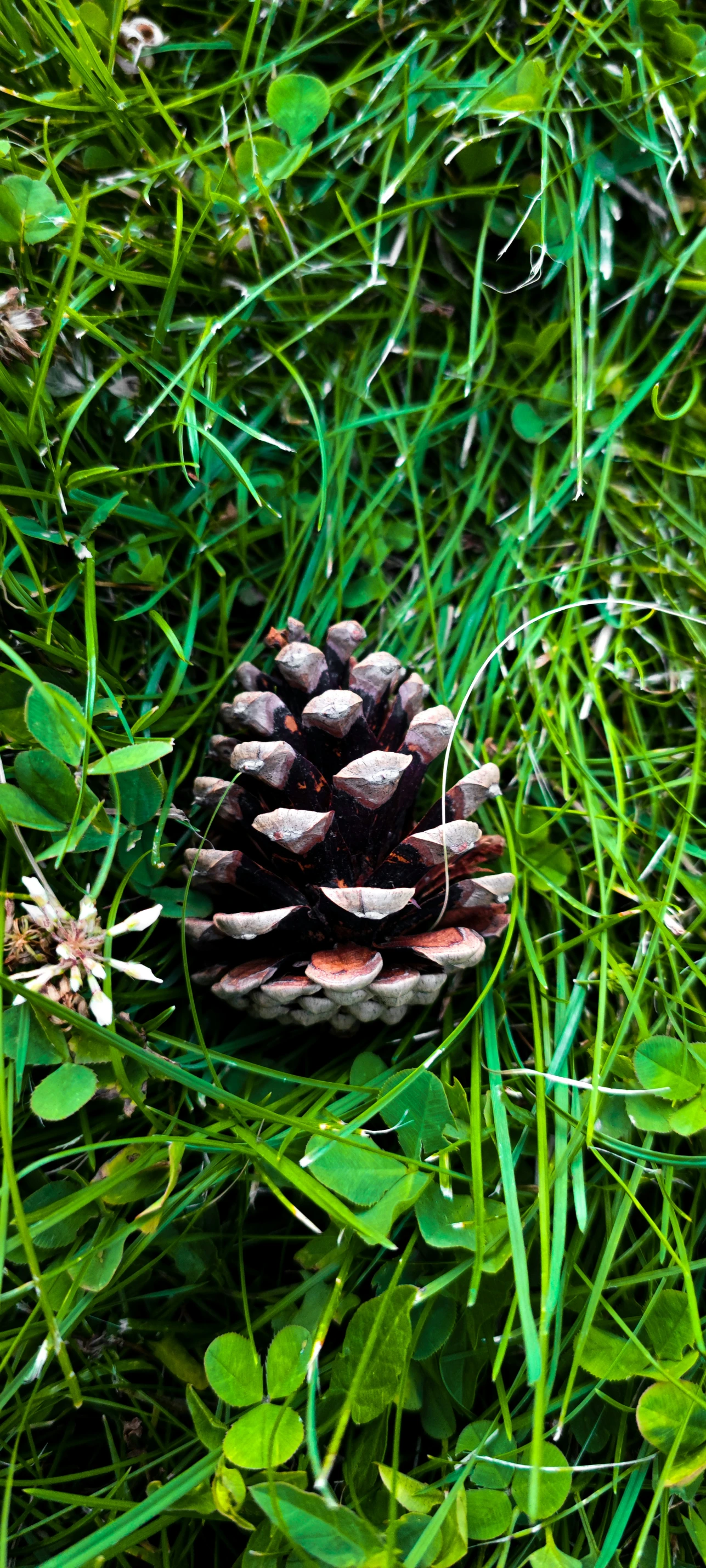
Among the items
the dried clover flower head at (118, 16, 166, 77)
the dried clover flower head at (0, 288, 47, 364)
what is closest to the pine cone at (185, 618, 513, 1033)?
the dried clover flower head at (0, 288, 47, 364)

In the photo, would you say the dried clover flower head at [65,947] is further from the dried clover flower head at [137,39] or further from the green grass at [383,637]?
the dried clover flower head at [137,39]

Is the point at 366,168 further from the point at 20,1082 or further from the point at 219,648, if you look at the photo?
the point at 20,1082

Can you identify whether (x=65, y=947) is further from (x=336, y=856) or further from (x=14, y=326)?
(x=14, y=326)

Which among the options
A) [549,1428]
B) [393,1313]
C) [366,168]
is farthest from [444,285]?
[549,1428]

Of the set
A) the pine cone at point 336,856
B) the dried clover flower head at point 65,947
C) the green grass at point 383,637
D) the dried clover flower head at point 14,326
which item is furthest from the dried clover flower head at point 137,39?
the dried clover flower head at point 65,947

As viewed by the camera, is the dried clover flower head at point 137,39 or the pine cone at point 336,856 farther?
the dried clover flower head at point 137,39

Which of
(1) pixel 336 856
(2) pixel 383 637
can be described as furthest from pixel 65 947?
(2) pixel 383 637
